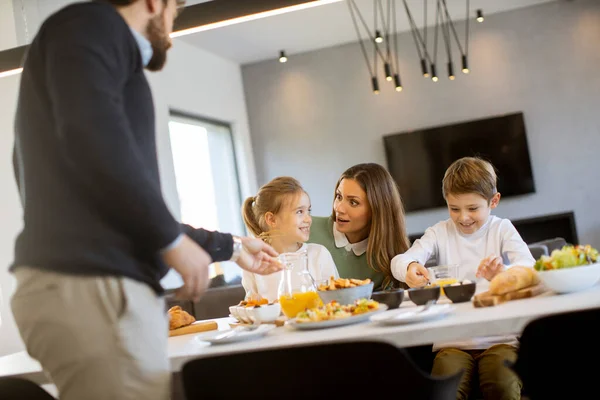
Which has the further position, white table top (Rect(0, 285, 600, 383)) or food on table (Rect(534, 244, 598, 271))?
food on table (Rect(534, 244, 598, 271))

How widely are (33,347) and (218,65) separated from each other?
8.00 meters

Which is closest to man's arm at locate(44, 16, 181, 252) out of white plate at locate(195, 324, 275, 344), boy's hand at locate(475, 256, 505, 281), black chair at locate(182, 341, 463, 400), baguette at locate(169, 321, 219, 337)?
black chair at locate(182, 341, 463, 400)

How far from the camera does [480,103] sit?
29.6 feet

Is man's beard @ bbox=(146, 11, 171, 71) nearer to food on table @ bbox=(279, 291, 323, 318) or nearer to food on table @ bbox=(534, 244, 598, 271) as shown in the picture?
food on table @ bbox=(279, 291, 323, 318)

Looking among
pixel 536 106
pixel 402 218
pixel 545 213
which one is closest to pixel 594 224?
pixel 545 213

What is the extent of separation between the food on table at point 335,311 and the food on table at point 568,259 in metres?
0.42

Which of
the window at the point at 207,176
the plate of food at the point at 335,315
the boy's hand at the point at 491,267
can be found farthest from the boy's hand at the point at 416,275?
the window at the point at 207,176

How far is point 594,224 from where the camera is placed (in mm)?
8797

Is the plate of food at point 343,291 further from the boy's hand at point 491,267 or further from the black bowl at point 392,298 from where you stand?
the boy's hand at point 491,267

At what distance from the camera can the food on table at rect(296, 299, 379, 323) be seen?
1869mm

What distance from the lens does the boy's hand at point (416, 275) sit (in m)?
2.48

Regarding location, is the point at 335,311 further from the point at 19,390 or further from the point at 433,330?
the point at 19,390

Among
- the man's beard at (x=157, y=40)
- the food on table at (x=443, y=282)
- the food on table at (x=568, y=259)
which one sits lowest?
the food on table at (x=443, y=282)

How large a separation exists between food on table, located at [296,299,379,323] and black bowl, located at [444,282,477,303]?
0.64ft
